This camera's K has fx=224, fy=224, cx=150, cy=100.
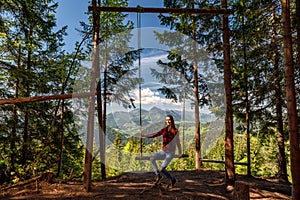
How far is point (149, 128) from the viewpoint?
6.89 meters

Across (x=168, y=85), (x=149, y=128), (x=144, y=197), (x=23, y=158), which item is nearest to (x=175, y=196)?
(x=144, y=197)

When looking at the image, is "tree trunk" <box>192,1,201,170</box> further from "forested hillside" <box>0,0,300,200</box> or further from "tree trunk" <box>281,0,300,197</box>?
"tree trunk" <box>281,0,300,197</box>

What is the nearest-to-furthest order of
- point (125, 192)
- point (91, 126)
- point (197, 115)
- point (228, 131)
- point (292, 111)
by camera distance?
point (292, 111) < point (125, 192) < point (91, 126) < point (228, 131) < point (197, 115)

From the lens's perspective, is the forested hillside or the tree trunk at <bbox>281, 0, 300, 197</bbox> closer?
the tree trunk at <bbox>281, 0, 300, 197</bbox>

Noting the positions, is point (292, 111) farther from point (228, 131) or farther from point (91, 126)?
point (91, 126)

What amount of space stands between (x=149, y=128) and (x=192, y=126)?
4928mm

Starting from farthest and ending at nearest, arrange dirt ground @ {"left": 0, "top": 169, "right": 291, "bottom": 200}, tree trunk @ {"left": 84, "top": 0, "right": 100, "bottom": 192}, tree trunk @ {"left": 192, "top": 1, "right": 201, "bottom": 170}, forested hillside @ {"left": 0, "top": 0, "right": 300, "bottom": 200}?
1. tree trunk @ {"left": 192, "top": 1, "right": 201, "bottom": 170}
2. forested hillside @ {"left": 0, "top": 0, "right": 300, "bottom": 200}
3. tree trunk @ {"left": 84, "top": 0, "right": 100, "bottom": 192}
4. dirt ground @ {"left": 0, "top": 169, "right": 291, "bottom": 200}

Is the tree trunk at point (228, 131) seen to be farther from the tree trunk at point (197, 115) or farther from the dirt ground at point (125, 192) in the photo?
the tree trunk at point (197, 115)

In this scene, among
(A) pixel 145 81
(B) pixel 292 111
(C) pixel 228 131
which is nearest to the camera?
(B) pixel 292 111

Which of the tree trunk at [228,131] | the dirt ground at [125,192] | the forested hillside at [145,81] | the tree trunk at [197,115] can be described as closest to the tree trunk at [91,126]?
the forested hillside at [145,81]

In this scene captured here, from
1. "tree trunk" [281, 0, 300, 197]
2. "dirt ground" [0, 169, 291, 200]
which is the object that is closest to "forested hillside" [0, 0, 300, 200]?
"tree trunk" [281, 0, 300, 197]

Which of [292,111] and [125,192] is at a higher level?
[292,111]

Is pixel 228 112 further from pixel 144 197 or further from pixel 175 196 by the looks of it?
pixel 144 197

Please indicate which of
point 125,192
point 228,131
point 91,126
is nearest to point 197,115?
point 228,131
